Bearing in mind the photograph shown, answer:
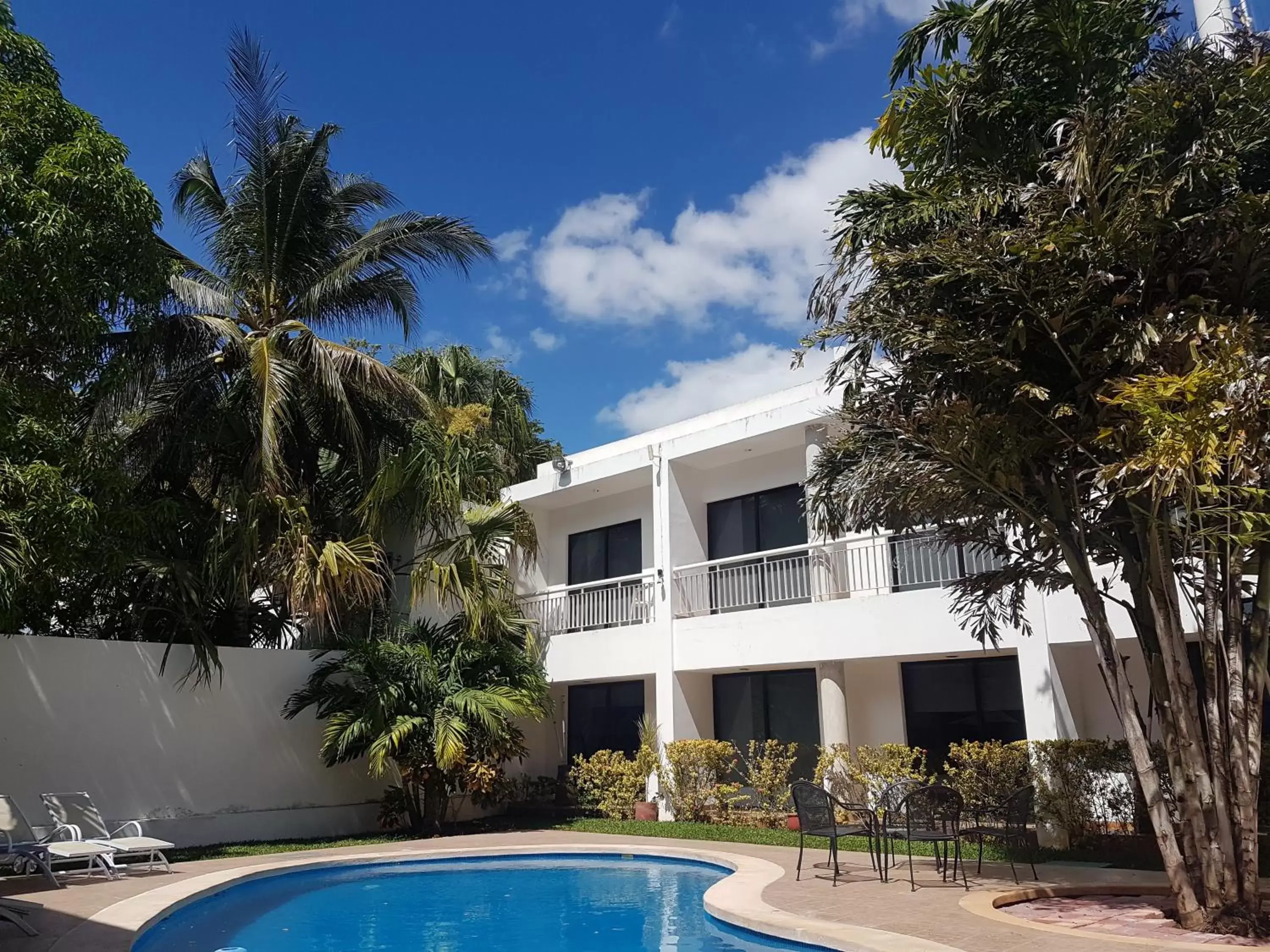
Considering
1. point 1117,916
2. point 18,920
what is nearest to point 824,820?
point 1117,916

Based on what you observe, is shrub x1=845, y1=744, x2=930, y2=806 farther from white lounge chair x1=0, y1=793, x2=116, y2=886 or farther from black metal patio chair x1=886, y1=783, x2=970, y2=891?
white lounge chair x1=0, y1=793, x2=116, y2=886

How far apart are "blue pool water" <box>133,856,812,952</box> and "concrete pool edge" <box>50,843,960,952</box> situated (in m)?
0.10

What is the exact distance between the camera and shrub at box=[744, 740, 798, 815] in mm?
14766

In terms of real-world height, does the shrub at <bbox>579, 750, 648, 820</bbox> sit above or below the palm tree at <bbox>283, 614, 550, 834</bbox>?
below

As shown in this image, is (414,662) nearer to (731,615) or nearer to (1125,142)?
(731,615)

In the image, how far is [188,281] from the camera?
15281 millimetres

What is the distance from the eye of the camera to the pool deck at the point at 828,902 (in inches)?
277

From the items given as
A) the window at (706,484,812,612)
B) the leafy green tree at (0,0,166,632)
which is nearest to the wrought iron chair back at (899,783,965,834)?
the window at (706,484,812,612)

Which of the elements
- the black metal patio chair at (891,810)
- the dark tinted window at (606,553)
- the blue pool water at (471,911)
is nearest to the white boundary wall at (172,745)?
the blue pool water at (471,911)

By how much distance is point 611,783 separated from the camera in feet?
54.5

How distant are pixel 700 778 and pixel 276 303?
10.8 m

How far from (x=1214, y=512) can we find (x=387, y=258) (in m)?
14.1

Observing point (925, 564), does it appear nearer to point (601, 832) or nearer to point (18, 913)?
point (601, 832)

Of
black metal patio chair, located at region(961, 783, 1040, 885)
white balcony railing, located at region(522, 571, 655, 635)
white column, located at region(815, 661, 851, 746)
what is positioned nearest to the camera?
black metal patio chair, located at region(961, 783, 1040, 885)
